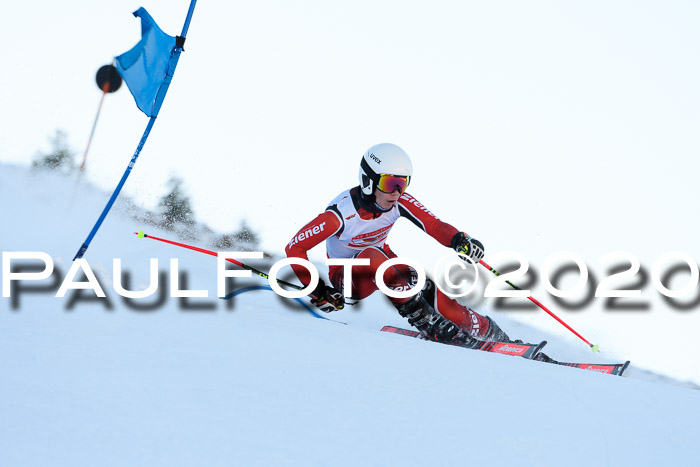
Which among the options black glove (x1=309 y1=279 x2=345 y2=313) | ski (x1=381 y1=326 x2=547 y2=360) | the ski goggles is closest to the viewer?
black glove (x1=309 y1=279 x2=345 y2=313)

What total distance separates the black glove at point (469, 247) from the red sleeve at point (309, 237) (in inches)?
40.0

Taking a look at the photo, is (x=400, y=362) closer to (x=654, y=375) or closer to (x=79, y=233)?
(x=654, y=375)

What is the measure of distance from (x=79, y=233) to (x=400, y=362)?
6.69 meters

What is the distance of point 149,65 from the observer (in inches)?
209

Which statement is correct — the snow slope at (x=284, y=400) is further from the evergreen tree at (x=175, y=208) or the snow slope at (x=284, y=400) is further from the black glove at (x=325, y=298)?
the evergreen tree at (x=175, y=208)

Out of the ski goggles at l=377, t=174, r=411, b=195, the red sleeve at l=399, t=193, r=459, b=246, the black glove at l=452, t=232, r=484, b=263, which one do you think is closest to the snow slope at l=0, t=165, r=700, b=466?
the ski goggles at l=377, t=174, r=411, b=195

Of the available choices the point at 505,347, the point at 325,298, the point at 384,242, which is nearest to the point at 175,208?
the point at 384,242

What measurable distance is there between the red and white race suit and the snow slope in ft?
5.47

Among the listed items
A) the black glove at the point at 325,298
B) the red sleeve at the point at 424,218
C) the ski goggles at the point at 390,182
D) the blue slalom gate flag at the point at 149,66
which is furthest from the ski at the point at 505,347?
the blue slalom gate flag at the point at 149,66

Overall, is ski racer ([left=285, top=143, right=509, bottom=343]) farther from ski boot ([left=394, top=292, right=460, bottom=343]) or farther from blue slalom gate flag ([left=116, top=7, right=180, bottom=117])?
blue slalom gate flag ([left=116, top=7, right=180, bottom=117])

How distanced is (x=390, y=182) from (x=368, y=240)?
614 millimetres

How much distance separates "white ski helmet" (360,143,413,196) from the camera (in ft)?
15.8

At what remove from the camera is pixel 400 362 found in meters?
2.75

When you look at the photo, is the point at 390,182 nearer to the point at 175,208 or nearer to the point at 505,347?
the point at 505,347
